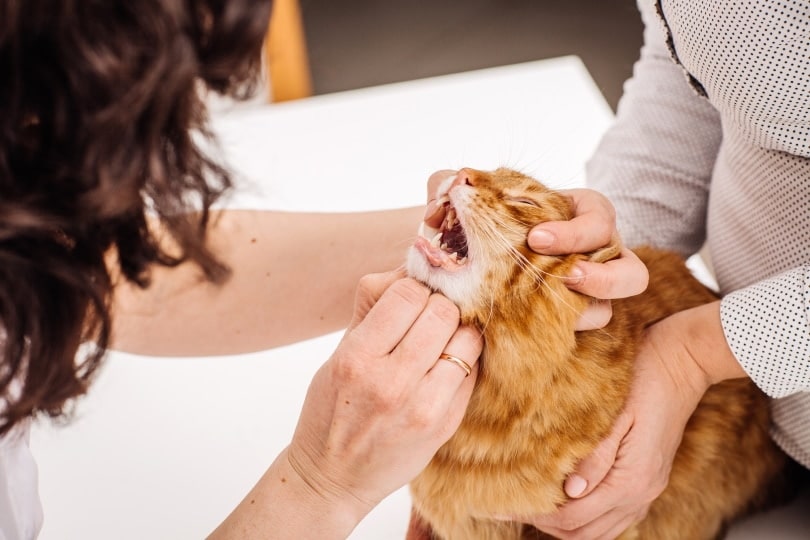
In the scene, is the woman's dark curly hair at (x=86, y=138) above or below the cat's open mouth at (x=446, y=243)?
above

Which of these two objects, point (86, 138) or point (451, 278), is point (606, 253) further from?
point (86, 138)

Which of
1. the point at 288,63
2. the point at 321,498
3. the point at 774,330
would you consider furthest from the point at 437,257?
the point at 288,63

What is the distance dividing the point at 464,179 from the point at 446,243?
0.09m

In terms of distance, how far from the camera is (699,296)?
1.09m

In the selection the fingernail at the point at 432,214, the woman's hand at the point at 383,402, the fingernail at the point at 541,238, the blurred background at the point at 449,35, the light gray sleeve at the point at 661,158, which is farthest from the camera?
the blurred background at the point at 449,35

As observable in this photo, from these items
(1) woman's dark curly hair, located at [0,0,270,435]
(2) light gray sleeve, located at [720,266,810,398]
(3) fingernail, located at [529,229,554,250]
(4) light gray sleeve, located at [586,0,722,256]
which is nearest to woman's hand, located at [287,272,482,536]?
(3) fingernail, located at [529,229,554,250]

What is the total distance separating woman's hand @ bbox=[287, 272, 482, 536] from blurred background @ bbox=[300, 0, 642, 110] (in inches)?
84.6

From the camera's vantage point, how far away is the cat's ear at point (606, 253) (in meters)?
0.85

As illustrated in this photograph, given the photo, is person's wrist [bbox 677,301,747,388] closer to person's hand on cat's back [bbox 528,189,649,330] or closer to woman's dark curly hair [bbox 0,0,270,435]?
person's hand on cat's back [bbox 528,189,649,330]

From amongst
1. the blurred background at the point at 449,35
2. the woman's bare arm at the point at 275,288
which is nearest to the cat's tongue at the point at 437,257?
the woman's bare arm at the point at 275,288

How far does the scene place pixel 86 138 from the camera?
578 mm

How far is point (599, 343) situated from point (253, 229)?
58 cm

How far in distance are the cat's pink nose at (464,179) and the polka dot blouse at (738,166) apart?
311 mm

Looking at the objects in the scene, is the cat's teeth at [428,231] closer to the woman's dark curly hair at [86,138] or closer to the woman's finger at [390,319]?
the woman's finger at [390,319]
